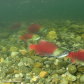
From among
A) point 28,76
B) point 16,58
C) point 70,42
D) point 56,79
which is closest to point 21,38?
point 16,58

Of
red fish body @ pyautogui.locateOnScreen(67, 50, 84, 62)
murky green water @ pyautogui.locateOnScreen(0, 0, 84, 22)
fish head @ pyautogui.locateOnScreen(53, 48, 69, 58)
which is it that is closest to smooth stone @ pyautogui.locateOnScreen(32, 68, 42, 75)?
fish head @ pyautogui.locateOnScreen(53, 48, 69, 58)

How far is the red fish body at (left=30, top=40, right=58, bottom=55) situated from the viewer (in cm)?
205

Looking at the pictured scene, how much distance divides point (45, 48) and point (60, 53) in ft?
1.31

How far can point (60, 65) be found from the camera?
182cm

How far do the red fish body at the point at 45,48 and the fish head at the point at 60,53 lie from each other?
0.26 feet

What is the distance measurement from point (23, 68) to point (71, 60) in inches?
35.4

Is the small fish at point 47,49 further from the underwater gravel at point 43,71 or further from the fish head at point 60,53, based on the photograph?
the underwater gravel at point 43,71

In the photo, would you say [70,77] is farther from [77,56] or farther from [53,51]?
[53,51]

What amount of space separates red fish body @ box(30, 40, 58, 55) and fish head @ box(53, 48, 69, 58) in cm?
8

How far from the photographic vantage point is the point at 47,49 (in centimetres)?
212

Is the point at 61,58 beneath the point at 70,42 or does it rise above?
above

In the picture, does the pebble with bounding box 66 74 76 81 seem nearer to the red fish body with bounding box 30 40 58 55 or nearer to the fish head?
the fish head

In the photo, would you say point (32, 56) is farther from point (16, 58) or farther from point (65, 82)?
point (65, 82)

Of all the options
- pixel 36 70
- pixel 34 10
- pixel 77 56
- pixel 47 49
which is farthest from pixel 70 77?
pixel 34 10
